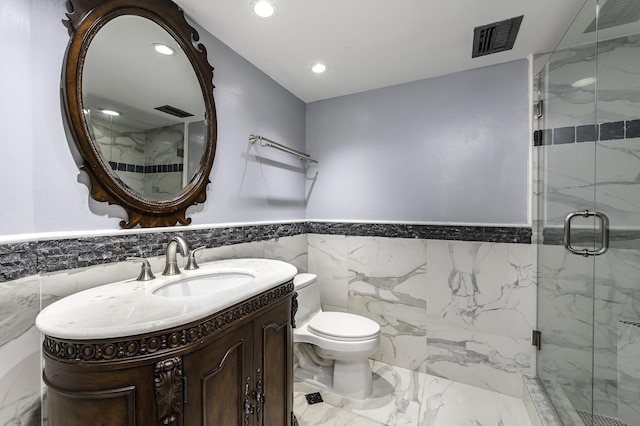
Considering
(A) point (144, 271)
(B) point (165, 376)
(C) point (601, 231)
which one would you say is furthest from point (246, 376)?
(C) point (601, 231)

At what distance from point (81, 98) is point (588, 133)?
2341mm

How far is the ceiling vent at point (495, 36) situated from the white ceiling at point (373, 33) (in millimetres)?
38

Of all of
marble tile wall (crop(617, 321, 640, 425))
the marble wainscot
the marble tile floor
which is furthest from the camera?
the marble tile floor

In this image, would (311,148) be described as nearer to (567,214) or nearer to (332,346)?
(332,346)

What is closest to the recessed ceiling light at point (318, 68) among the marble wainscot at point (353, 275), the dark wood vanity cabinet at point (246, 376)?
the marble wainscot at point (353, 275)

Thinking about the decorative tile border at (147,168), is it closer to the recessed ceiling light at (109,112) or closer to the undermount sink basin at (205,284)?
the recessed ceiling light at (109,112)

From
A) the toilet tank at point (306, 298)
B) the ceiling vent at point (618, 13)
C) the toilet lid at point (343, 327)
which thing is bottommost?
the toilet lid at point (343, 327)

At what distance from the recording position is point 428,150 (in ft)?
7.14

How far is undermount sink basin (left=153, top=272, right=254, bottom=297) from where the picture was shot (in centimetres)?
119

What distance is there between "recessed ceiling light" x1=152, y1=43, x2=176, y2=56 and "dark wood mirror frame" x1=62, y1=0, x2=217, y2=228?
2.7 inches

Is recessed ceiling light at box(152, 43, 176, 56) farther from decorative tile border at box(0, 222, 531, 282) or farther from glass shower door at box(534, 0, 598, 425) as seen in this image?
glass shower door at box(534, 0, 598, 425)

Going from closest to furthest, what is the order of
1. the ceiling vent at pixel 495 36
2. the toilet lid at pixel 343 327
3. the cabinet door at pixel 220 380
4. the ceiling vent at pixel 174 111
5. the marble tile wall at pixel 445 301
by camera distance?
the cabinet door at pixel 220 380
the ceiling vent at pixel 174 111
the ceiling vent at pixel 495 36
the toilet lid at pixel 343 327
the marble tile wall at pixel 445 301

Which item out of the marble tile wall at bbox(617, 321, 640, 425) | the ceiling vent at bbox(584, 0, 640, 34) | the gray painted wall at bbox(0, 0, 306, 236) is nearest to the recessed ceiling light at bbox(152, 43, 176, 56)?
the gray painted wall at bbox(0, 0, 306, 236)

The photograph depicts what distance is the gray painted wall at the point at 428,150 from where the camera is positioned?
6.34ft
